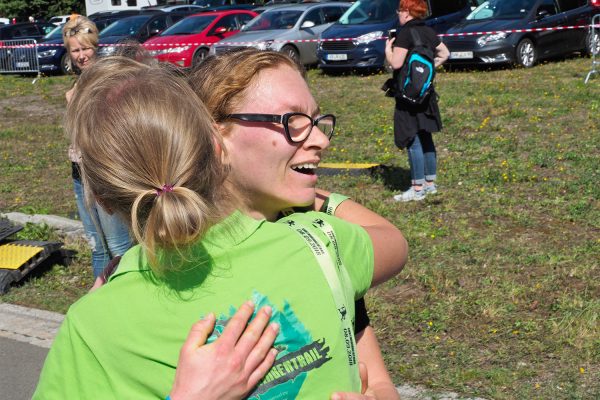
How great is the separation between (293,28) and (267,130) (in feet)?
60.5

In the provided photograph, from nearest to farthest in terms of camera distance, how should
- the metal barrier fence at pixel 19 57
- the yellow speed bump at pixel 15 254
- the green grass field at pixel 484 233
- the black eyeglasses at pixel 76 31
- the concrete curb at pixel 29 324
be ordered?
the green grass field at pixel 484 233 → the concrete curb at pixel 29 324 → the black eyeglasses at pixel 76 31 → the yellow speed bump at pixel 15 254 → the metal barrier fence at pixel 19 57

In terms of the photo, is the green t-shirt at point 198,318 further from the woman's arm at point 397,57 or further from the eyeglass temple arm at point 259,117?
the woman's arm at point 397,57

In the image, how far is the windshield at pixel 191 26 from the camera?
21.2m

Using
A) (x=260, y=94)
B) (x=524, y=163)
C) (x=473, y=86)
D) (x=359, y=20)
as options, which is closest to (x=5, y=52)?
(x=359, y=20)

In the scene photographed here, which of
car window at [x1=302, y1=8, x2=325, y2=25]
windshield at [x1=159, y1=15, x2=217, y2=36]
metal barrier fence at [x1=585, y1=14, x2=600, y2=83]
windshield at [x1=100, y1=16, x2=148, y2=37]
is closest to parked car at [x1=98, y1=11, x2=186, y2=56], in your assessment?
windshield at [x1=100, y1=16, x2=148, y2=37]

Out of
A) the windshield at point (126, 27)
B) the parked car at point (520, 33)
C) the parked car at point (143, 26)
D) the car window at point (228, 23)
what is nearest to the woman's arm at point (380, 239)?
the parked car at point (520, 33)

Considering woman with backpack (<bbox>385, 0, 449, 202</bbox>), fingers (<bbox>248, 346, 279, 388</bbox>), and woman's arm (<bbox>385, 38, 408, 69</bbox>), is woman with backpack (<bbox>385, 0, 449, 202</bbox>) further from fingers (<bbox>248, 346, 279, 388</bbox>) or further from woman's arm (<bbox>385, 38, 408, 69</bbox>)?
fingers (<bbox>248, 346, 279, 388</bbox>)

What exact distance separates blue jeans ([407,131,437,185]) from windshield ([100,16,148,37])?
16.6 m

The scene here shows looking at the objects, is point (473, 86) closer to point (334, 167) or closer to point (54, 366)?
point (334, 167)

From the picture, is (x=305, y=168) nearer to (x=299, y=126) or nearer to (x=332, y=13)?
(x=299, y=126)

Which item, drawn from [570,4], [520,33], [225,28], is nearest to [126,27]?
[225,28]

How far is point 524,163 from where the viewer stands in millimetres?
9250

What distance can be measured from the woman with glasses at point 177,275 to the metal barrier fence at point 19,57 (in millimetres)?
23093

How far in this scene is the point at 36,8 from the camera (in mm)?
54875
